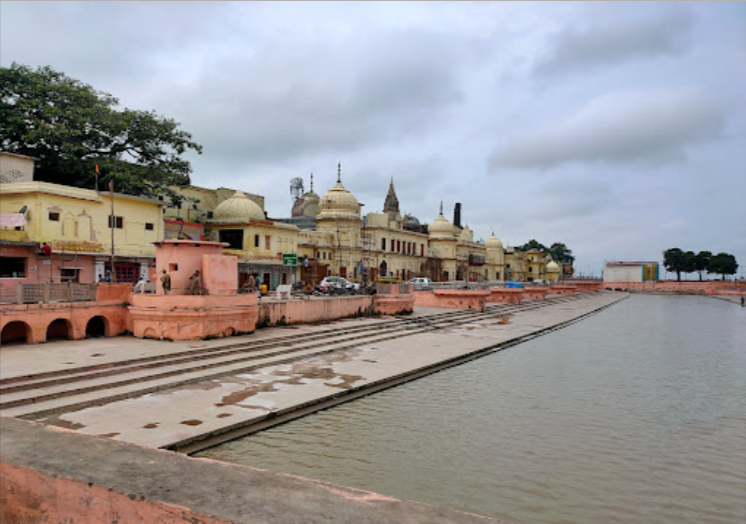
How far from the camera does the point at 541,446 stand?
9.77m

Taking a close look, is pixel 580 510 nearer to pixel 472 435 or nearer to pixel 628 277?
pixel 472 435

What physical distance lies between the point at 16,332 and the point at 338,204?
33103 millimetres

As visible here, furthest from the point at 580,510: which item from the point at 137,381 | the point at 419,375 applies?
the point at 137,381

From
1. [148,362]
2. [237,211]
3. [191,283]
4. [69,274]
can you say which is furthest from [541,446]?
[237,211]

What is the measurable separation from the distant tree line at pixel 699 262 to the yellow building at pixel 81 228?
111530 millimetres

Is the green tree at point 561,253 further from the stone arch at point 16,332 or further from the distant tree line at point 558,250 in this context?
the stone arch at point 16,332

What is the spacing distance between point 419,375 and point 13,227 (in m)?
19.4

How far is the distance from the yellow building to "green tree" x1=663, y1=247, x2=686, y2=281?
112 m

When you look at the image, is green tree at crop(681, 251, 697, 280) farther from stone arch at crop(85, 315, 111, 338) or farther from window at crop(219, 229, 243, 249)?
stone arch at crop(85, 315, 111, 338)

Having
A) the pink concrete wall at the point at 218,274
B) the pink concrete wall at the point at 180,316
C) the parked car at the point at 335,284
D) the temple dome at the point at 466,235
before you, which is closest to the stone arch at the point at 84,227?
the pink concrete wall at the point at 180,316

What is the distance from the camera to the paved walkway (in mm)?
9438

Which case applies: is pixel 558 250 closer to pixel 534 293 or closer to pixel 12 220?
pixel 534 293

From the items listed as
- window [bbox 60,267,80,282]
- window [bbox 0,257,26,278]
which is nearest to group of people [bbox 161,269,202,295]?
window [bbox 0,257,26,278]

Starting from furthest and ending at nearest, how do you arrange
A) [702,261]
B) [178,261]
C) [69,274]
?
1. [702,261]
2. [69,274]
3. [178,261]
